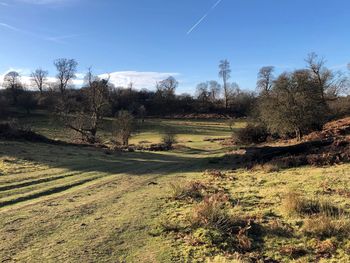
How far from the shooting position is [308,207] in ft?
31.3

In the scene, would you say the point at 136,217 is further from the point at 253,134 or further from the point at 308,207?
the point at 253,134

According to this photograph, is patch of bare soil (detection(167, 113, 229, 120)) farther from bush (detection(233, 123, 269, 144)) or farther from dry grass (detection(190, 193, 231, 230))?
dry grass (detection(190, 193, 231, 230))

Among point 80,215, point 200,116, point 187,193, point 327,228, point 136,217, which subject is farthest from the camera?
point 200,116

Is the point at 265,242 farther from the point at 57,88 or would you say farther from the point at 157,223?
the point at 57,88

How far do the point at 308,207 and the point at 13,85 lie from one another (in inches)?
5692

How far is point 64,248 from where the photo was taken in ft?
26.1

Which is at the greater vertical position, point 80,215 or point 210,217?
point 210,217

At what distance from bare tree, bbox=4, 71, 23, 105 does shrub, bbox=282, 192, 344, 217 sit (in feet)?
445

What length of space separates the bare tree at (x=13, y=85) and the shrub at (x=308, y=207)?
136 metres

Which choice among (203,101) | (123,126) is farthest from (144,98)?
(123,126)

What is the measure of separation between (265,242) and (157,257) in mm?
2208

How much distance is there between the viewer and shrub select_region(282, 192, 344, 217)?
915 centimetres

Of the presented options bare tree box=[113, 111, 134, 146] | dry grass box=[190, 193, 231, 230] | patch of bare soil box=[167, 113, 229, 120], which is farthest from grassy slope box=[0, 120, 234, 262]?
patch of bare soil box=[167, 113, 229, 120]

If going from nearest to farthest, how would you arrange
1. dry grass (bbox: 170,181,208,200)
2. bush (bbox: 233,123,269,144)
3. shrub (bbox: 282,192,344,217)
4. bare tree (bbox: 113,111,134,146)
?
shrub (bbox: 282,192,344,217) → dry grass (bbox: 170,181,208,200) → bush (bbox: 233,123,269,144) → bare tree (bbox: 113,111,134,146)
